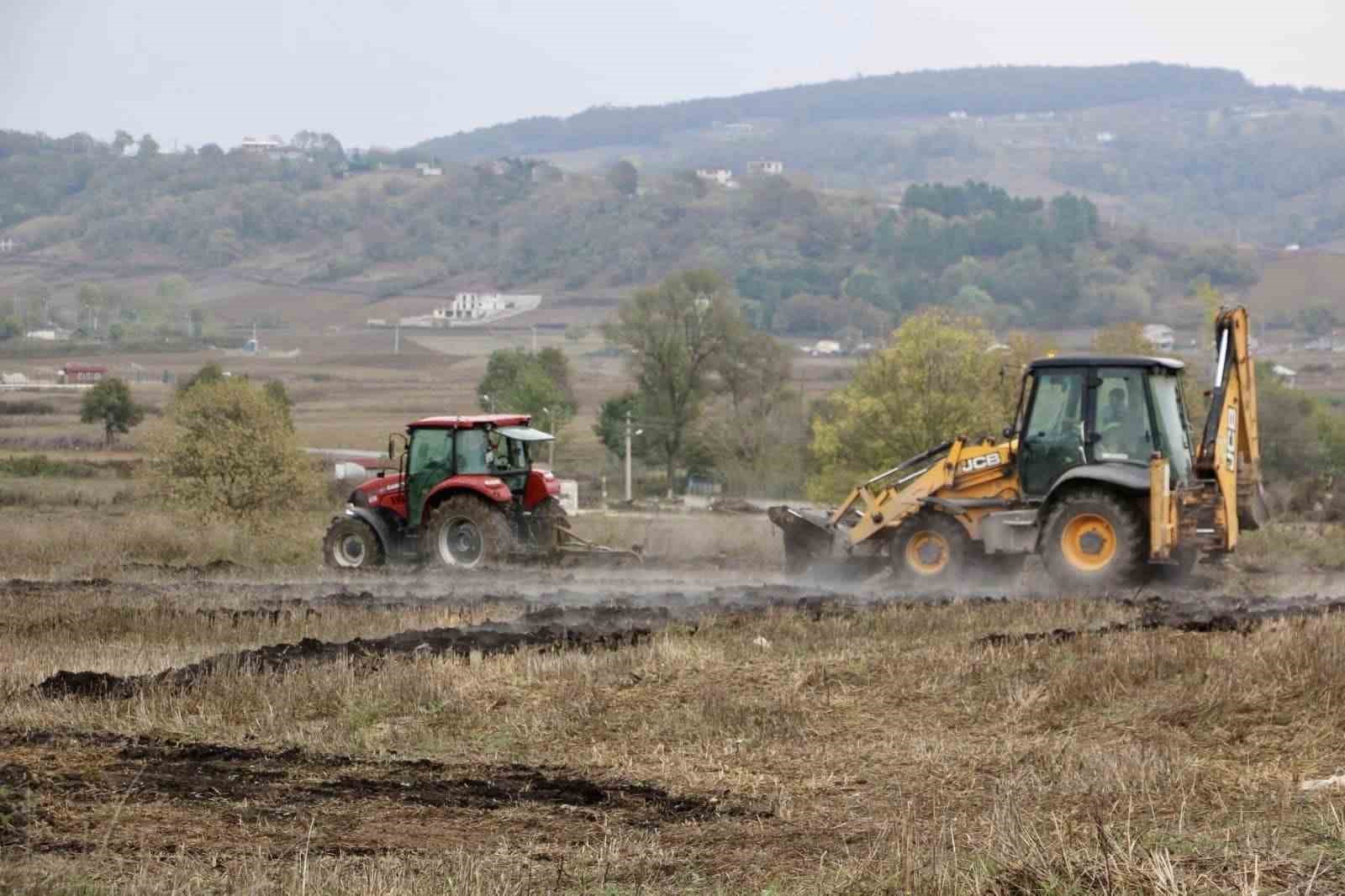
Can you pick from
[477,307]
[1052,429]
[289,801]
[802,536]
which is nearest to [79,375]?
[802,536]

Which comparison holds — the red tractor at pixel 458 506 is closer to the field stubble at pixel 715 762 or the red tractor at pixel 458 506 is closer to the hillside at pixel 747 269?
the field stubble at pixel 715 762

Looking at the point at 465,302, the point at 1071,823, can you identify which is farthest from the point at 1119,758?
the point at 465,302

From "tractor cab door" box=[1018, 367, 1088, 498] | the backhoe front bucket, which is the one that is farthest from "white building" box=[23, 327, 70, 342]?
"tractor cab door" box=[1018, 367, 1088, 498]

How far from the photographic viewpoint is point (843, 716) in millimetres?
11945

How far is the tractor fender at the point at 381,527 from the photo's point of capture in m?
24.3

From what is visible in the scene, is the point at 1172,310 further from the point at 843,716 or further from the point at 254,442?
the point at 843,716

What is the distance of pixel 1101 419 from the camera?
19.3 m

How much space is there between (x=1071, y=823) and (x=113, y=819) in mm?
4232

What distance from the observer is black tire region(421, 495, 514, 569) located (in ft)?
76.9

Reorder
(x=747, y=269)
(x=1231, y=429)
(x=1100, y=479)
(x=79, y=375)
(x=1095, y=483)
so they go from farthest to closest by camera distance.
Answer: (x=747, y=269) < (x=79, y=375) < (x=1231, y=429) < (x=1095, y=483) < (x=1100, y=479)

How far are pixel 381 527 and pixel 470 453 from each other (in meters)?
1.64

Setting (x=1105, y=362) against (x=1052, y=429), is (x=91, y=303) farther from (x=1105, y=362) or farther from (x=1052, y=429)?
(x=1105, y=362)

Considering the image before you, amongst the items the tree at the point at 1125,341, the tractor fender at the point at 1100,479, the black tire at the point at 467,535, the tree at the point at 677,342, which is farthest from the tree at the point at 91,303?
the tractor fender at the point at 1100,479

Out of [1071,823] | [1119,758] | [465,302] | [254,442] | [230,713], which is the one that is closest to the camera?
[1071,823]
